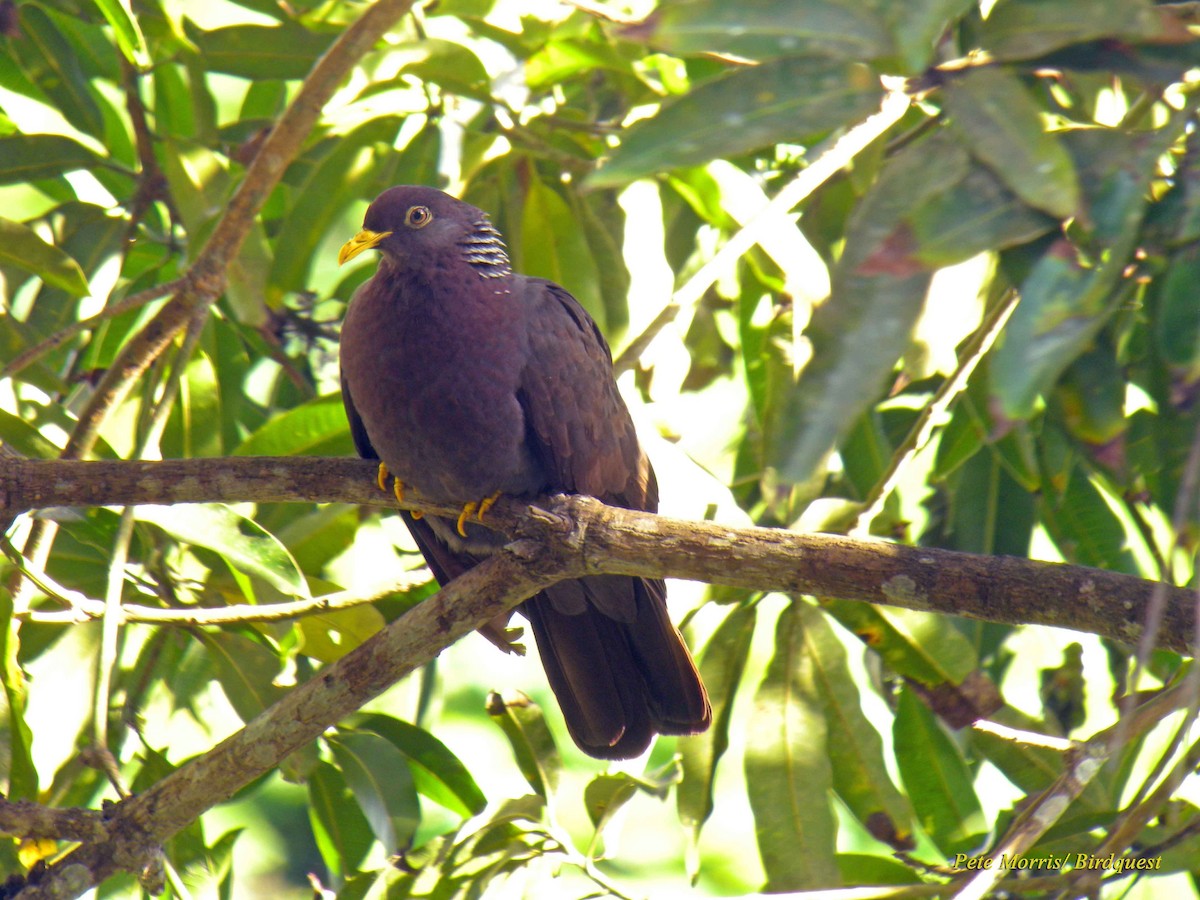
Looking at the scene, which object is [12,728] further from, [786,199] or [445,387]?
[786,199]

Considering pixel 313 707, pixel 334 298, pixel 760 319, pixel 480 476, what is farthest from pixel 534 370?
pixel 334 298

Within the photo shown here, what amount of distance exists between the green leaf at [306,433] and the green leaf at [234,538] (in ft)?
1.17

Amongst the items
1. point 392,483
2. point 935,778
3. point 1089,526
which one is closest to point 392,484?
point 392,483

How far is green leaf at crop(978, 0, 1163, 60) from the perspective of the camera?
1300 mm

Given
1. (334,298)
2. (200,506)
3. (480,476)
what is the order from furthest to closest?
1. (334,298)
2. (480,476)
3. (200,506)

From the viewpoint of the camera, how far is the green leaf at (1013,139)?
1247 mm

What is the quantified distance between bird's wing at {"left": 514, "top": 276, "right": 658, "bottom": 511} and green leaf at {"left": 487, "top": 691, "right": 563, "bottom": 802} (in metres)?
0.56

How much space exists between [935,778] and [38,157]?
3033mm

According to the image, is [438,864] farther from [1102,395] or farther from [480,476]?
[1102,395]

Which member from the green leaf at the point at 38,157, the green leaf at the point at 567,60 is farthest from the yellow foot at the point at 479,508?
the green leaf at the point at 38,157

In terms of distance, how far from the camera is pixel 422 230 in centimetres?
325

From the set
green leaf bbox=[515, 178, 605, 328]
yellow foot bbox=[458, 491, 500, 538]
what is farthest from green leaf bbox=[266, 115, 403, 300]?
yellow foot bbox=[458, 491, 500, 538]

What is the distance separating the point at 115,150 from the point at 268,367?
101cm

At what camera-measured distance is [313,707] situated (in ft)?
7.88
